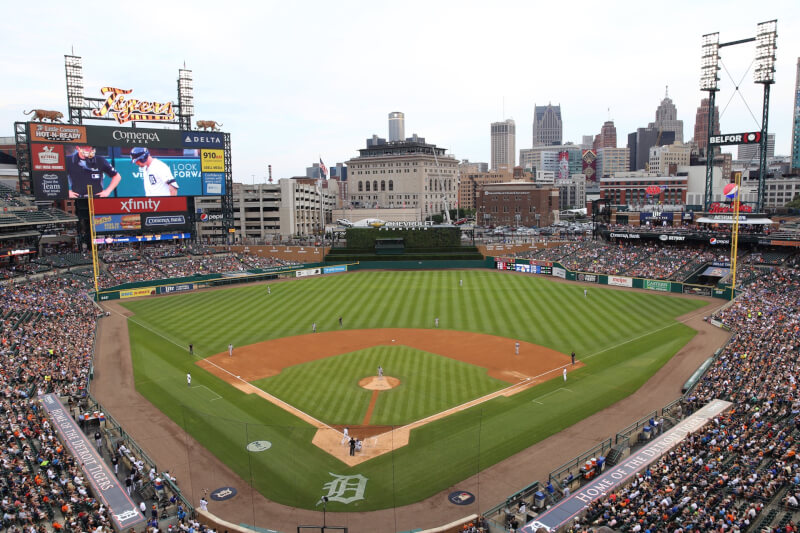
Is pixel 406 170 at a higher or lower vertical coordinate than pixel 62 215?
higher

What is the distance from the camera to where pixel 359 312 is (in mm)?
48812

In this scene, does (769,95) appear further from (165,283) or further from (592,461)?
(165,283)

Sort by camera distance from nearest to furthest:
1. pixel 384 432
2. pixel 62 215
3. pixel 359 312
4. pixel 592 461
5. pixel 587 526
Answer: pixel 587 526 < pixel 592 461 < pixel 384 432 < pixel 359 312 < pixel 62 215

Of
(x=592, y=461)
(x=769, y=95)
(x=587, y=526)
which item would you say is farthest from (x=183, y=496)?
(x=769, y=95)

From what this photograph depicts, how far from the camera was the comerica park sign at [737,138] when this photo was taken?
209ft

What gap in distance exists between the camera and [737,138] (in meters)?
65.2

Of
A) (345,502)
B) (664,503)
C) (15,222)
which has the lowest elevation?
(345,502)

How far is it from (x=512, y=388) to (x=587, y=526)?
13612mm

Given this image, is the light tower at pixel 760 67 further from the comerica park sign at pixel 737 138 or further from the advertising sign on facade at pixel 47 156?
the advertising sign on facade at pixel 47 156

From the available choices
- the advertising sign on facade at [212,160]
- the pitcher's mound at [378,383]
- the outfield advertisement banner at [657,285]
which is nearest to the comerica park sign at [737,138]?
the outfield advertisement banner at [657,285]

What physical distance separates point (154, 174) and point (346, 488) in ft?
190

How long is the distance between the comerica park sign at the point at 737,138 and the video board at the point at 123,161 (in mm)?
62389

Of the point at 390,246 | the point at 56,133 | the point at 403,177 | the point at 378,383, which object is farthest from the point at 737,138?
the point at 403,177

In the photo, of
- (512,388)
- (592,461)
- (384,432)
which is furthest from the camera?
(512,388)
